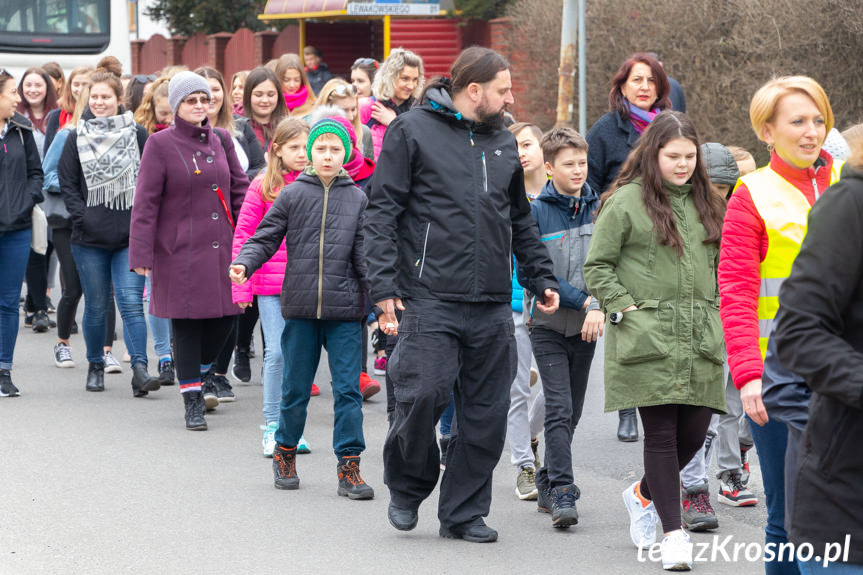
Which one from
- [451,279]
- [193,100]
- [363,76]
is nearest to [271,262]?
[193,100]

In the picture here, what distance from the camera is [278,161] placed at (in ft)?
24.2

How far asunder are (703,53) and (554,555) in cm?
1195

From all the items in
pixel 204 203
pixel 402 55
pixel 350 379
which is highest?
pixel 402 55

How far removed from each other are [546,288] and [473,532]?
3.55 ft

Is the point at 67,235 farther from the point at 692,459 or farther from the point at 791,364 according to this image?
the point at 791,364

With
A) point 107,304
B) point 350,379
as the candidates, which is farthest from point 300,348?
point 107,304

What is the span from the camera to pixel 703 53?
16.4 m

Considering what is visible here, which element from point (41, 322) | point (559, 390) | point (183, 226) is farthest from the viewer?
point (41, 322)

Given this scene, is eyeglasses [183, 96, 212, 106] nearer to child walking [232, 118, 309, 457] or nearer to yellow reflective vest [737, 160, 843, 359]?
child walking [232, 118, 309, 457]

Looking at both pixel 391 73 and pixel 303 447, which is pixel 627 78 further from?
pixel 303 447

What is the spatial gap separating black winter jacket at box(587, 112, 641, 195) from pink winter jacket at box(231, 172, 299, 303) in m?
1.76

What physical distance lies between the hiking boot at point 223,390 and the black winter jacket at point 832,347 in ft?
20.5

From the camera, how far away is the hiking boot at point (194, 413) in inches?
313

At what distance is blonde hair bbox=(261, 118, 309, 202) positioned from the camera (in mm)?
7306
